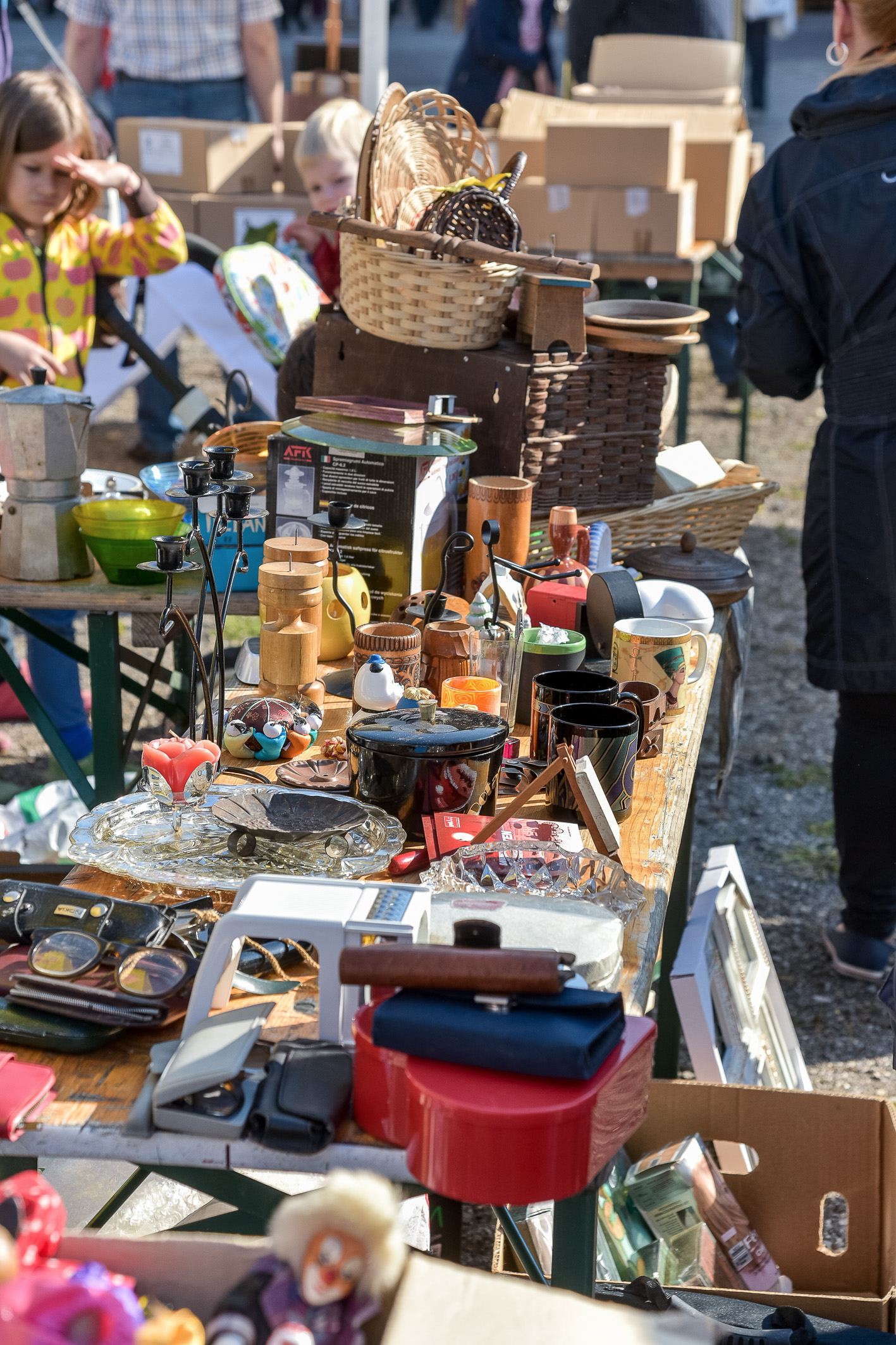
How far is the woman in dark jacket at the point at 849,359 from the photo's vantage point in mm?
2836

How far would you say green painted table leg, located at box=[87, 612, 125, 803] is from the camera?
104 inches

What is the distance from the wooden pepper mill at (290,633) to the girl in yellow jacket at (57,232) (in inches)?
59.7

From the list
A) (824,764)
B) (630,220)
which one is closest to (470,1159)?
(824,764)

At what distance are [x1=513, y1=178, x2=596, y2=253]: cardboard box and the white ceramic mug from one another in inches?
148

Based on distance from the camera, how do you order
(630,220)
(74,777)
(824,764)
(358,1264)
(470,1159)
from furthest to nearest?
(630,220) → (824,764) → (74,777) → (470,1159) → (358,1264)

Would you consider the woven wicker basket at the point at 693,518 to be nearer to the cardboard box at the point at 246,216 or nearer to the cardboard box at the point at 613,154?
the cardboard box at the point at 613,154

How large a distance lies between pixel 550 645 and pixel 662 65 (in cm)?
569

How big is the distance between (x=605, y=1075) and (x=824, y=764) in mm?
3488

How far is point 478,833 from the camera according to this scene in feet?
5.46

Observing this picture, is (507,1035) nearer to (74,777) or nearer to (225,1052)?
(225,1052)

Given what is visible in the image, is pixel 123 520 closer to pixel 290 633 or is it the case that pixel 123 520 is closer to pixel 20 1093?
pixel 290 633

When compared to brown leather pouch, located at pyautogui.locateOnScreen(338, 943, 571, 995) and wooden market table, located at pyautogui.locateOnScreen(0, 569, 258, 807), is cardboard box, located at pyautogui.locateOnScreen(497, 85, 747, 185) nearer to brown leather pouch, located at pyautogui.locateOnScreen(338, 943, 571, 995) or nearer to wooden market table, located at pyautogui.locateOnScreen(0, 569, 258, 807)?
wooden market table, located at pyautogui.locateOnScreen(0, 569, 258, 807)

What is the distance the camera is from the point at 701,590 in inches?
101

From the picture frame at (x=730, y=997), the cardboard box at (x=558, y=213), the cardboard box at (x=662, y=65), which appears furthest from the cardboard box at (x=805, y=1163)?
the cardboard box at (x=662, y=65)
